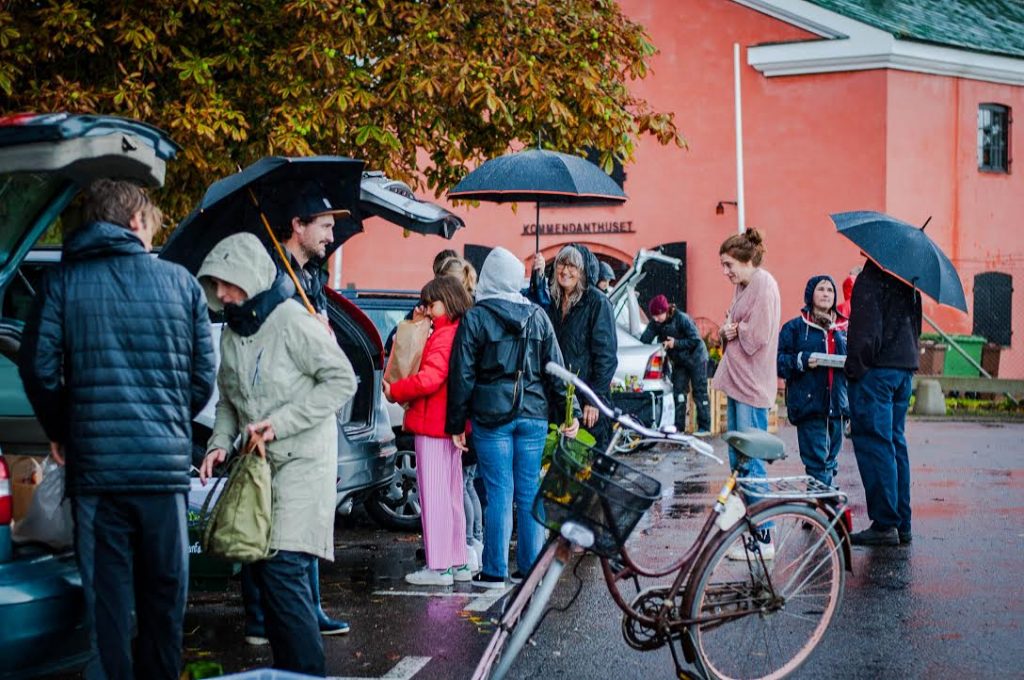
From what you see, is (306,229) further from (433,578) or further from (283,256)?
(433,578)

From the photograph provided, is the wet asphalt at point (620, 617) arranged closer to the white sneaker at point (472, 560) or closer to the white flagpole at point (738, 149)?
the white sneaker at point (472, 560)

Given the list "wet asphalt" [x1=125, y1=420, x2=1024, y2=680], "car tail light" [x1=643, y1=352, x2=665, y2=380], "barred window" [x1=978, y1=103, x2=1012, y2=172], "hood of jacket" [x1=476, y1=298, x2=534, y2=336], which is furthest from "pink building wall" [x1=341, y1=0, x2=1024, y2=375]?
"hood of jacket" [x1=476, y1=298, x2=534, y2=336]

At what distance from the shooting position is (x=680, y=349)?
1691 cm

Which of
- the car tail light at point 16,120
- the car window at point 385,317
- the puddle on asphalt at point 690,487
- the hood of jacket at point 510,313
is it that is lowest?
the puddle on asphalt at point 690,487

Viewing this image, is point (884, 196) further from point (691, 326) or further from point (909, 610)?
point (909, 610)

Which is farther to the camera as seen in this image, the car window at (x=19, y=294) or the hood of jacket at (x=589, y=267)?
the hood of jacket at (x=589, y=267)

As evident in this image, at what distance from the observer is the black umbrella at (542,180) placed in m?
9.53

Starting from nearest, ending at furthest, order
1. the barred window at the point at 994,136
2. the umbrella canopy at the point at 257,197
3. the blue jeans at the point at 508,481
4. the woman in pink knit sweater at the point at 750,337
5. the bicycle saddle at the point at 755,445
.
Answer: the bicycle saddle at the point at 755,445, the umbrella canopy at the point at 257,197, the blue jeans at the point at 508,481, the woman in pink knit sweater at the point at 750,337, the barred window at the point at 994,136

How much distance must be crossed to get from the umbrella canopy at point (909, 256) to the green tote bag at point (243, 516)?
4539 millimetres

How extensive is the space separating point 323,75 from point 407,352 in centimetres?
461

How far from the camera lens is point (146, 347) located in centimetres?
471

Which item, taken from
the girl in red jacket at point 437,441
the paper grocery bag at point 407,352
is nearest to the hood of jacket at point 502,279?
the girl in red jacket at point 437,441

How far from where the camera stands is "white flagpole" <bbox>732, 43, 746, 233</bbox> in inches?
1006

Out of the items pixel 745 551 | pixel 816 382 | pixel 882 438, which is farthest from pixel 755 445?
pixel 816 382
